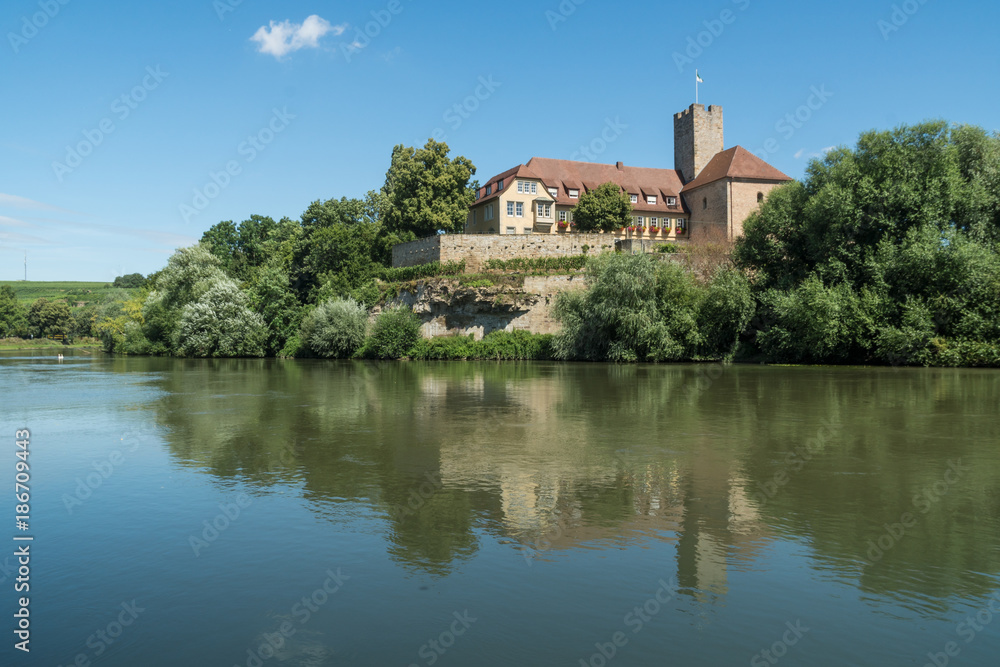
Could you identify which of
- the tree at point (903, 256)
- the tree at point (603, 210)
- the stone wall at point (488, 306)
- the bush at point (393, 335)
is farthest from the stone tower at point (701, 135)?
the bush at point (393, 335)

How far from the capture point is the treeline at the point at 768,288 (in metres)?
39.2

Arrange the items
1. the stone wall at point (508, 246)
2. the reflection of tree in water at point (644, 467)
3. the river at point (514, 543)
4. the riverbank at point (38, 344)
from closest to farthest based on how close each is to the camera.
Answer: the river at point (514, 543) → the reflection of tree in water at point (644, 467) → the stone wall at point (508, 246) → the riverbank at point (38, 344)

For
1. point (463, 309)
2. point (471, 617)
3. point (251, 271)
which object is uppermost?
point (251, 271)

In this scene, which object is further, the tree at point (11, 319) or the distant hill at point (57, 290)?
the distant hill at point (57, 290)

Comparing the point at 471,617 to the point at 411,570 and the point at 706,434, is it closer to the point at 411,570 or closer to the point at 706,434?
the point at 411,570

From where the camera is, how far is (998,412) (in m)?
18.5

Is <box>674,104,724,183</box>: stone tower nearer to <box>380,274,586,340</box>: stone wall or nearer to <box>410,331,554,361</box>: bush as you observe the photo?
<box>380,274,586,340</box>: stone wall

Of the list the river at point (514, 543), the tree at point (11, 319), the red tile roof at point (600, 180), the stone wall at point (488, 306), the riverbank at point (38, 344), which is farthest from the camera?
the tree at point (11, 319)

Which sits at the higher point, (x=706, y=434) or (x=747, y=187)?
(x=747, y=187)

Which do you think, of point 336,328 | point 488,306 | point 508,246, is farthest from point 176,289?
point 508,246

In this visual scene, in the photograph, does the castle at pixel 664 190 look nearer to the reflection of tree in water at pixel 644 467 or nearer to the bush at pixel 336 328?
the bush at pixel 336 328

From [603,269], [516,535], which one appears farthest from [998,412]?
[603,269]

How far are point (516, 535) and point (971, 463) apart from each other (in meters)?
8.66

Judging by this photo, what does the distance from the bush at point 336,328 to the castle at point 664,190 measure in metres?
17.7
